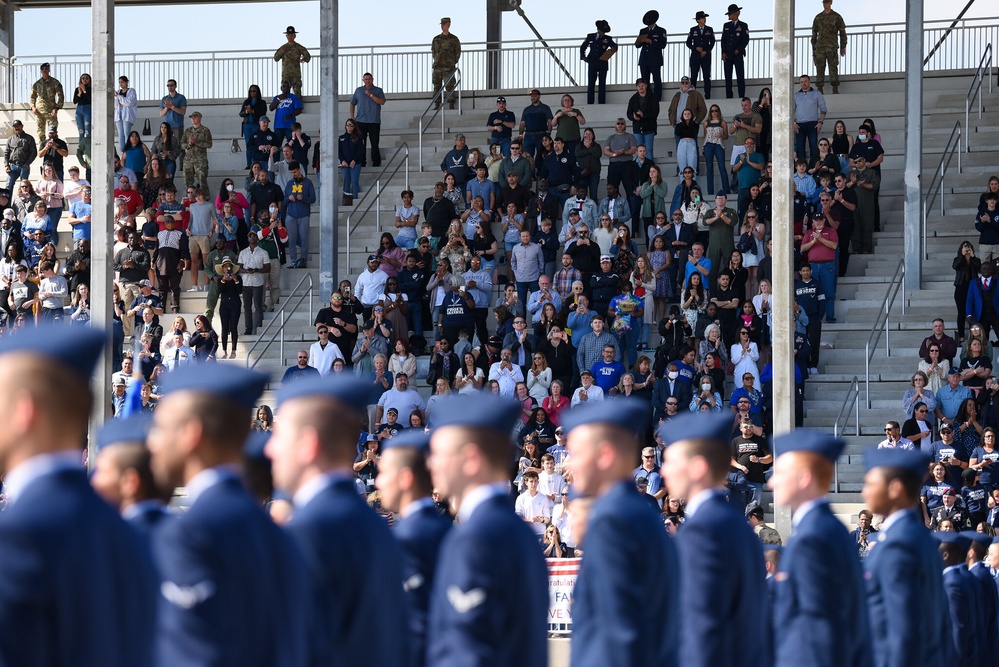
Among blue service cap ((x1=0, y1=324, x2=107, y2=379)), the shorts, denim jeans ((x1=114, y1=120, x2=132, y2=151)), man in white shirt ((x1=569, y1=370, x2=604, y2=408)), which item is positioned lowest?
man in white shirt ((x1=569, y1=370, x2=604, y2=408))

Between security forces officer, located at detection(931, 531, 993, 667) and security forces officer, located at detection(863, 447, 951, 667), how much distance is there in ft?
10.0

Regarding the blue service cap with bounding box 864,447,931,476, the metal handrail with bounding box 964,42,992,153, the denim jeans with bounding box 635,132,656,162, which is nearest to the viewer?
the blue service cap with bounding box 864,447,931,476

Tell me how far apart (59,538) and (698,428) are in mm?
3065

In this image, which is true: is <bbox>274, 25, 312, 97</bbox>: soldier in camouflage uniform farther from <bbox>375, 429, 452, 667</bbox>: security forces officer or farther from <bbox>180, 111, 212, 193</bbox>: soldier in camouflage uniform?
<bbox>375, 429, 452, 667</bbox>: security forces officer

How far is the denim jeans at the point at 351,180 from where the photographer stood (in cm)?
2717

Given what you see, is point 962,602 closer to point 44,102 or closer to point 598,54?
point 598,54

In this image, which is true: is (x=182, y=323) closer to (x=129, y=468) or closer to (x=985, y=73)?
(x=985, y=73)

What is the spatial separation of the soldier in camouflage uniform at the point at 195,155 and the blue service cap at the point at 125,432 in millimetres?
22050

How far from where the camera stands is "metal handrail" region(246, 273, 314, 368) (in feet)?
77.3

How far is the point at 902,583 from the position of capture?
6637mm

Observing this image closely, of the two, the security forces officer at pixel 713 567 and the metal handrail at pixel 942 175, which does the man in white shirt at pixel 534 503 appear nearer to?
the metal handrail at pixel 942 175

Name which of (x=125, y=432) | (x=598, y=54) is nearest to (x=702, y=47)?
(x=598, y=54)

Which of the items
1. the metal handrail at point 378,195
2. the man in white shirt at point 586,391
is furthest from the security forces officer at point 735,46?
the man in white shirt at point 586,391

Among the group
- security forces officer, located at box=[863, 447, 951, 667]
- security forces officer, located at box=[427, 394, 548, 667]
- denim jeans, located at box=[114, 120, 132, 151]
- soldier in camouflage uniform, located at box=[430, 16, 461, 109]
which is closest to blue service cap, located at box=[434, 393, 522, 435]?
security forces officer, located at box=[427, 394, 548, 667]
